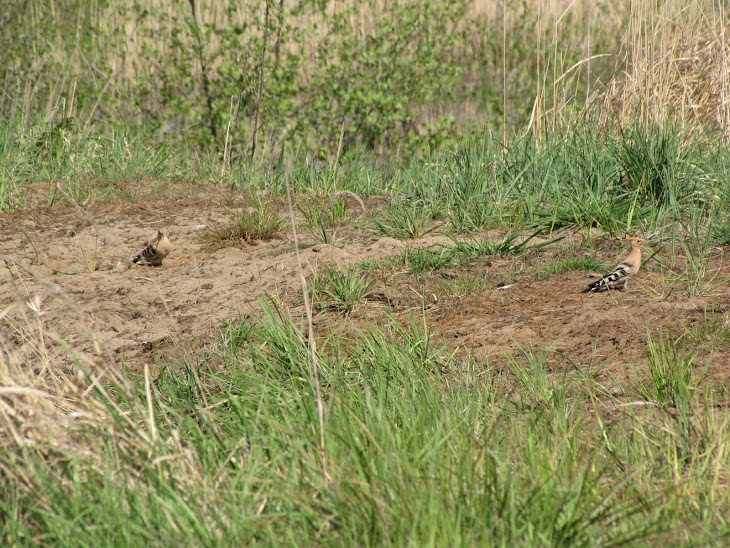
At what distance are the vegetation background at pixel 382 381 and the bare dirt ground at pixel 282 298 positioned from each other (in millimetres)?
106

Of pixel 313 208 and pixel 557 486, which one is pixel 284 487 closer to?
pixel 557 486

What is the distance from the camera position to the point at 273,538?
201 centimetres

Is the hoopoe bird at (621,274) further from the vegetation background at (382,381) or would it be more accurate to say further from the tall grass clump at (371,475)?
the tall grass clump at (371,475)

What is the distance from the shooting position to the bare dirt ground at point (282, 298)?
346 cm

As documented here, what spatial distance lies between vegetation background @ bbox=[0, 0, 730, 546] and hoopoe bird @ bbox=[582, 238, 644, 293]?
0.18 m

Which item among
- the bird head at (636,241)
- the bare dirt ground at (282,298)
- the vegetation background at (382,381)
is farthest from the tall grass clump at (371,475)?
the bird head at (636,241)

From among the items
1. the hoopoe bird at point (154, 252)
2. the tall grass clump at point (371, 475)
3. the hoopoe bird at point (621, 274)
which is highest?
the tall grass clump at point (371, 475)

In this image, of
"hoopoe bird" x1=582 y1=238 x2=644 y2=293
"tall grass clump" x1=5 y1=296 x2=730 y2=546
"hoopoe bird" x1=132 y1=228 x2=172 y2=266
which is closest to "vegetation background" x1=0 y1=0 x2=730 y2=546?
"tall grass clump" x1=5 y1=296 x2=730 y2=546

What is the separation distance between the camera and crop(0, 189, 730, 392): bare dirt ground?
346cm

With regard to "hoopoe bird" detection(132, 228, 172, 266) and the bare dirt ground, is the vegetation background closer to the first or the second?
the bare dirt ground

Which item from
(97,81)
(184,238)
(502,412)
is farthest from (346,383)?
(97,81)

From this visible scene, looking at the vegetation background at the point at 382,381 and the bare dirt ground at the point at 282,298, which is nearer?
the vegetation background at the point at 382,381

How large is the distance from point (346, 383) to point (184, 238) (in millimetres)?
3128

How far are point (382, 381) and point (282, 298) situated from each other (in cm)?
143
